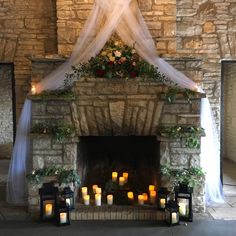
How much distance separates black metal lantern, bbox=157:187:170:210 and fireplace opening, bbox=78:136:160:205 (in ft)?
2.75

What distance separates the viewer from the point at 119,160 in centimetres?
544

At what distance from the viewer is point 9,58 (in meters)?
5.34

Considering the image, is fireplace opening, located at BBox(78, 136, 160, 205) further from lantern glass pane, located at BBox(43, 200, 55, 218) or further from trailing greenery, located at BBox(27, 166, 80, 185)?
lantern glass pane, located at BBox(43, 200, 55, 218)

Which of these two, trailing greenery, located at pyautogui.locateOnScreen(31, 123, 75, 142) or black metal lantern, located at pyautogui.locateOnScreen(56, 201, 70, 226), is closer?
black metal lantern, located at pyautogui.locateOnScreen(56, 201, 70, 226)

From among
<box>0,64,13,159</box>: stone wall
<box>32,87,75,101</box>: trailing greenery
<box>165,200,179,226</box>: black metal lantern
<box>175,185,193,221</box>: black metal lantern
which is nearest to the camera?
<box>165,200,179,226</box>: black metal lantern

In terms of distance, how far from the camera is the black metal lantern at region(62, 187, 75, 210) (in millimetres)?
4240

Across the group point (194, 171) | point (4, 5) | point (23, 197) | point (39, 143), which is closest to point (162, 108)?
point (194, 171)

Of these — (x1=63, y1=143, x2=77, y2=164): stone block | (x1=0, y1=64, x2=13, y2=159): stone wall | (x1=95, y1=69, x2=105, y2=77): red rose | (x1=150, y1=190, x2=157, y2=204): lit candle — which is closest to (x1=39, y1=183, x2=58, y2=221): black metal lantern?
(x1=63, y1=143, x2=77, y2=164): stone block

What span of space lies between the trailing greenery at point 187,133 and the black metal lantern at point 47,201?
1.59m

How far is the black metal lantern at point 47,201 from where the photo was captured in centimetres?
420

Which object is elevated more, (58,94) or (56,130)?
(58,94)

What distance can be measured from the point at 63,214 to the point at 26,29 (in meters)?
3.00

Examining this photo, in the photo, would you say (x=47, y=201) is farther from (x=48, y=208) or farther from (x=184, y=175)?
(x=184, y=175)

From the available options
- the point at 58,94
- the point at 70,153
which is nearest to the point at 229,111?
the point at 70,153
